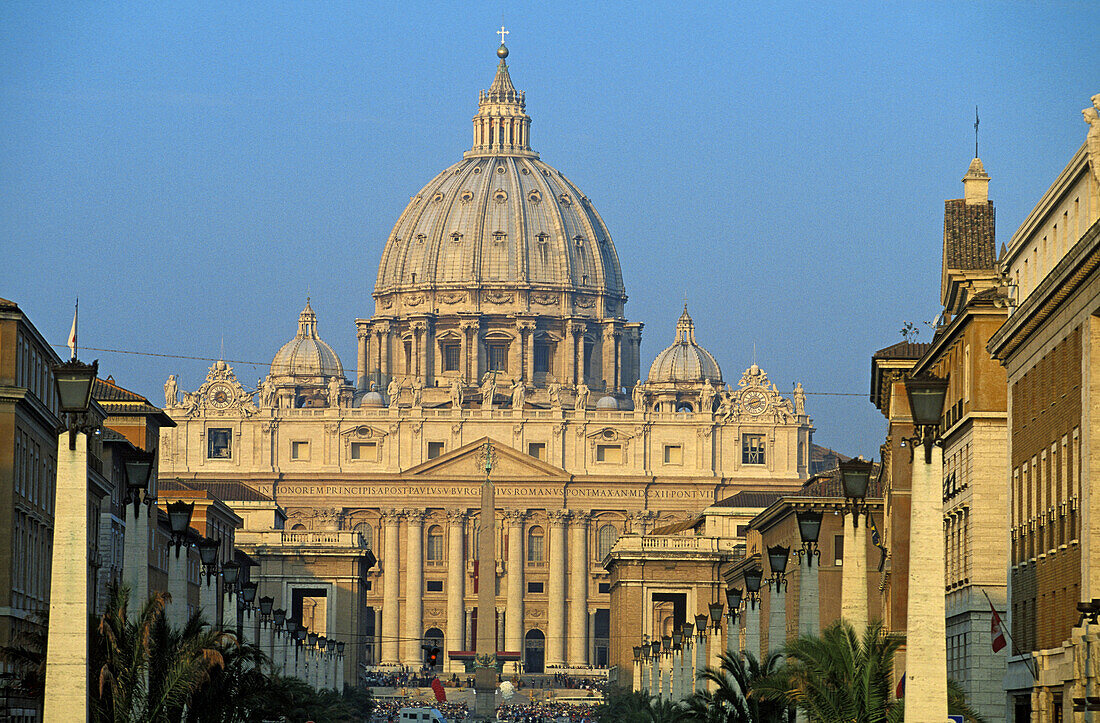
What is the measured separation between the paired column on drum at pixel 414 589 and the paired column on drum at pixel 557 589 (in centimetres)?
977

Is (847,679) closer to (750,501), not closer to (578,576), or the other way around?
(750,501)

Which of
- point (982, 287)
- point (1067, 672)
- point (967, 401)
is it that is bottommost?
point (1067, 672)

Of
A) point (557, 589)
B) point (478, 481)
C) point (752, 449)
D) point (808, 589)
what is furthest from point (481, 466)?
point (808, 589)

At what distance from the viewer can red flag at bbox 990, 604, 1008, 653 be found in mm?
44938

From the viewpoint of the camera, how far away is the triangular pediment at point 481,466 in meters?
189

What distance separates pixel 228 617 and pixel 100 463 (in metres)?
14.5

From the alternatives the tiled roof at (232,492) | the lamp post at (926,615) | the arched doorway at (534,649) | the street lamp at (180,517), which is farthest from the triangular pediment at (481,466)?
the lamp post at (926,615)

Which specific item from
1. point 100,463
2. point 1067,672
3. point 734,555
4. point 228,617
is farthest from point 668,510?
point 1067,672

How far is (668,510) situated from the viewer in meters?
193

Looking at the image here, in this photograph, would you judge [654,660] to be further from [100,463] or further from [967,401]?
[967,401]

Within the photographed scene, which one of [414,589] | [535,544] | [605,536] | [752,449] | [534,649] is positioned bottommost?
[534,649]

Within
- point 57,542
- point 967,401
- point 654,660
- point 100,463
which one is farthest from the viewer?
point 654,660

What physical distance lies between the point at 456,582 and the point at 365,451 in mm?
13312

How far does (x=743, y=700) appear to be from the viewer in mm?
49969
